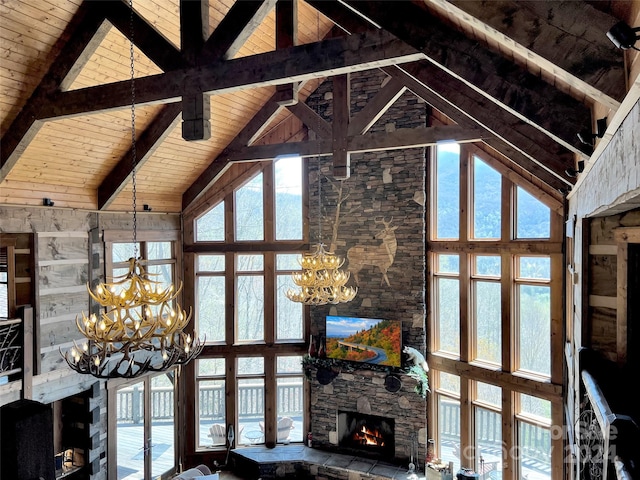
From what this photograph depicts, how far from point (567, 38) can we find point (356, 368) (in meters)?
8.21

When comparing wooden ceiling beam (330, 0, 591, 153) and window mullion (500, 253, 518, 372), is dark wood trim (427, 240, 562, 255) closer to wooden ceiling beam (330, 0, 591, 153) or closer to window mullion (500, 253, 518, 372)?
window mullion (500, 253, 518, 372)

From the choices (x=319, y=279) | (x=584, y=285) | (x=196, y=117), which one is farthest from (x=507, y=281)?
(x=196, y=117)

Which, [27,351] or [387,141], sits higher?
[387,141]

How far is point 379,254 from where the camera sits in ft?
30.7

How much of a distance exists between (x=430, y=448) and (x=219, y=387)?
4.96m

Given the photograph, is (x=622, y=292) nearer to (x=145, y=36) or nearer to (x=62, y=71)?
(x=145, y=36)

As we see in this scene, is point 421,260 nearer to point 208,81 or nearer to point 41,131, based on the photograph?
point 208,81

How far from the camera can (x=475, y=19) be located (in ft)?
7.14

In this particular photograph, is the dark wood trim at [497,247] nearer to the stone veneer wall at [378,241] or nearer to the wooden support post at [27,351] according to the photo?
the stone veneer wall at [378,241]

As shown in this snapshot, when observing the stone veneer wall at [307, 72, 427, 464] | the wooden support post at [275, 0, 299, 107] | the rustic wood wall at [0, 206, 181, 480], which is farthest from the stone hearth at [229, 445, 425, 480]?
the wooden support post at [275, 0, 299, 107]

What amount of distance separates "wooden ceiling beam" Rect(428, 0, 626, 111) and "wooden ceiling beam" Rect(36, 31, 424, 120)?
1.64m

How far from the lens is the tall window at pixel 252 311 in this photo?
33.8 feet

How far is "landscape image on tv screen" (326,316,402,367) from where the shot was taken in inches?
355

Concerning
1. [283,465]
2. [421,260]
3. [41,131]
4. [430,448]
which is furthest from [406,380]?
[41,131]
